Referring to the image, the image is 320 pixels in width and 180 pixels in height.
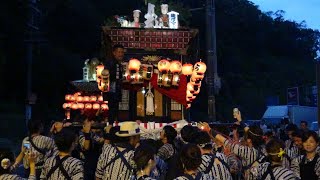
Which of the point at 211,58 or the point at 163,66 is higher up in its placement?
the point at 211,58

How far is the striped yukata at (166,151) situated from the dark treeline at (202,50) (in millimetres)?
16525

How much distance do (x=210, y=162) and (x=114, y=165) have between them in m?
1.34

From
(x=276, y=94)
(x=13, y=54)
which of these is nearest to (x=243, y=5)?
(x=276, y=94)

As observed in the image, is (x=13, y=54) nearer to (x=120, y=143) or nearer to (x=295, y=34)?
(x=120, y=143)

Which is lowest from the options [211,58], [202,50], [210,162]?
[210,162]

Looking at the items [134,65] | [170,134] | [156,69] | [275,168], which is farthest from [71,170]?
[156,69]

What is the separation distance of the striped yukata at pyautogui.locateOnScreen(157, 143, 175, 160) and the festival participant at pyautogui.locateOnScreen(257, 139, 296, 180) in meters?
2.66

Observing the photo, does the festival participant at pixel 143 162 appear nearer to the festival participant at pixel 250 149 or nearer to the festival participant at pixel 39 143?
the festival participant at pixel 250 149

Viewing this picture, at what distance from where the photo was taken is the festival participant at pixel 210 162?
5797 mm

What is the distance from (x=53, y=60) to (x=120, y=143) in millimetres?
31732

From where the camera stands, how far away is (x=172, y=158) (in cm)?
699

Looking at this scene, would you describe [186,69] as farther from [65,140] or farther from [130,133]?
[65,140]

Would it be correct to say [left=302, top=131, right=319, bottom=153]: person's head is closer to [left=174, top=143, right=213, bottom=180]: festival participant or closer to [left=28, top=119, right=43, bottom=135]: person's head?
[left=174, top=143, right=213, bottom=180]: festival participant

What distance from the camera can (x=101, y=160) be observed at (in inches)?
265
